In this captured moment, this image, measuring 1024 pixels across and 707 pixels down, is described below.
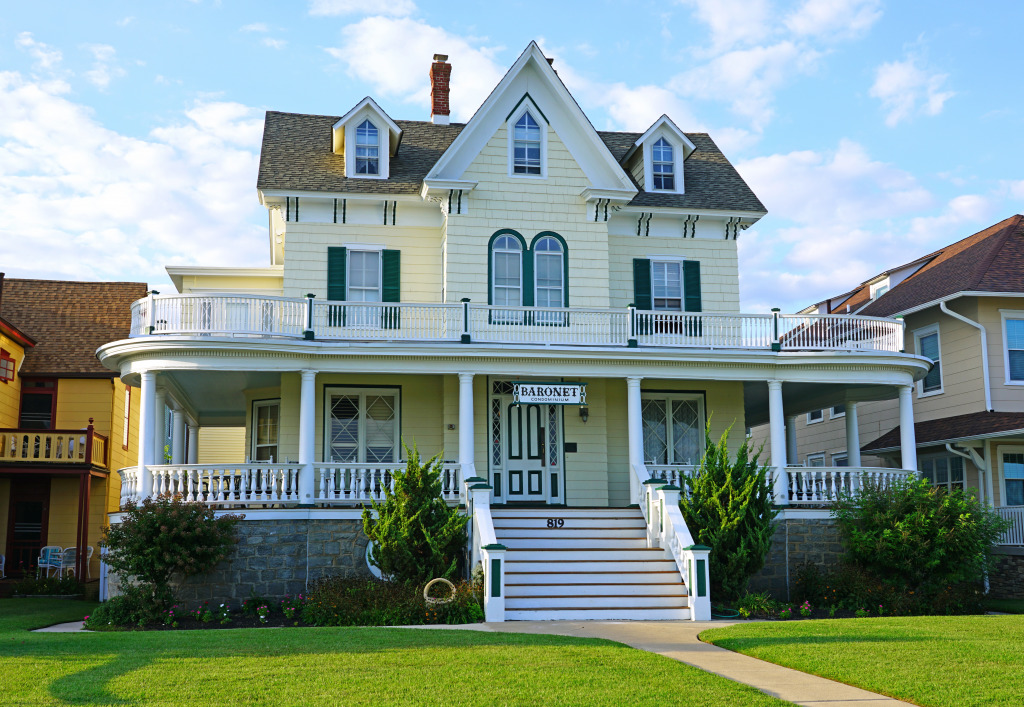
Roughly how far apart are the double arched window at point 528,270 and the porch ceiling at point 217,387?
520cm

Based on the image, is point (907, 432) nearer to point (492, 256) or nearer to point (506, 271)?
point (506, 271)

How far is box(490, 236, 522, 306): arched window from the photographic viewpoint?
22.1 m

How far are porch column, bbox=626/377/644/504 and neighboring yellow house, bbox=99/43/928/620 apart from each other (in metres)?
0.04

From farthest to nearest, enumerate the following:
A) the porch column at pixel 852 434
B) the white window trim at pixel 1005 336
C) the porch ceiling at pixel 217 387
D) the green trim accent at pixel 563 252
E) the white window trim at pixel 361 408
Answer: the white window trim at pixel 1005 336, the porch column at pixel 852 434, the green trim accent at pixel 563 252, the white window trim at pixel 361 408, the porch ceiling at pixel 217 387

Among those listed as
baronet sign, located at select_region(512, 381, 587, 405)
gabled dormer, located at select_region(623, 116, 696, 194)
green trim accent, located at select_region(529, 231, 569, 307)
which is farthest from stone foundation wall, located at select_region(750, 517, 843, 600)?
gabled dormer, located at select_region(623, 116, 696, 194)

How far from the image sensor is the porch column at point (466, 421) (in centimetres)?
1931

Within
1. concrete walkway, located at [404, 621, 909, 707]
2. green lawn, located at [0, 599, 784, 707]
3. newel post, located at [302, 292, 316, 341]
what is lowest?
concrete walkway, located at [404, 621, 909, 707]

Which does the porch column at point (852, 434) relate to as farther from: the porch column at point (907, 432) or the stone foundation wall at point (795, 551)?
the stone foundation wall at point (795, 551)

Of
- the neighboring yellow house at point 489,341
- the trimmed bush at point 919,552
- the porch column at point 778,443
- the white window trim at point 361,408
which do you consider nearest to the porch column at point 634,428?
the neighboring yellow house at point 489,341

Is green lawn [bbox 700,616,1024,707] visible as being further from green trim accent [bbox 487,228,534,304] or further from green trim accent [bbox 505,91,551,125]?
green trim accent [bbox 505,91,551,125]

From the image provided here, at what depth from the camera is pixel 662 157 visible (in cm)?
2402

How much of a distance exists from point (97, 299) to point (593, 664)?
72.8 feet

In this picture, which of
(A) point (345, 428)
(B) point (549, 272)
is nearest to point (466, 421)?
(A) point (345, 428)

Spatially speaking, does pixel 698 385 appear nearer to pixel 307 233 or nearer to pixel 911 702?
pixel 307 233
